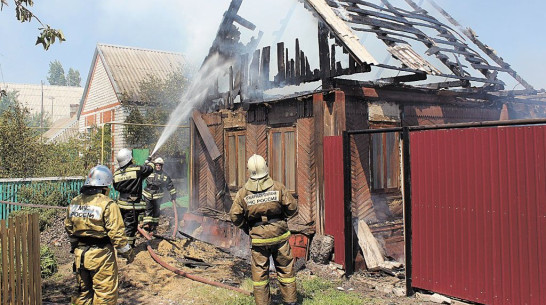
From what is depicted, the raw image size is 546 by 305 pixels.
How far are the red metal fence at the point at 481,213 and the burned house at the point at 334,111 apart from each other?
1782 millimetres

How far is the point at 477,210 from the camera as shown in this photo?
509cm

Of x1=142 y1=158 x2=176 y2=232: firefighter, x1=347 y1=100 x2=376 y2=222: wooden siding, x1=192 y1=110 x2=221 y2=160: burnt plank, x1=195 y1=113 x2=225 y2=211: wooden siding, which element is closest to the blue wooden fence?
x1=195 y1=113 x2=225 y2=211: wooden siding

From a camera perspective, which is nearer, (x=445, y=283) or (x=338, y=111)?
(x=445, y=283)

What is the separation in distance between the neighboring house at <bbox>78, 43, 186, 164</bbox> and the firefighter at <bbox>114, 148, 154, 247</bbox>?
51.1 ft

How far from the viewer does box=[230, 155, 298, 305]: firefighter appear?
549 cm

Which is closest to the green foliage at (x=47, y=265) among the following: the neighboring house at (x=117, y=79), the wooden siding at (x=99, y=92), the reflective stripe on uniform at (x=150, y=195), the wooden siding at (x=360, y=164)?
the reflective stripe on uniform at (x=150, y=195)

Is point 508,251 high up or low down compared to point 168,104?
down

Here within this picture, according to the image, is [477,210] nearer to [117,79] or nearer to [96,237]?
[96,237]

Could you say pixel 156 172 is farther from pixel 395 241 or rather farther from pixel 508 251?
pixel 508 251

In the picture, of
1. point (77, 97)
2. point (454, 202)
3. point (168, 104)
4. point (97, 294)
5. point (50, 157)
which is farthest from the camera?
point (77, 97)

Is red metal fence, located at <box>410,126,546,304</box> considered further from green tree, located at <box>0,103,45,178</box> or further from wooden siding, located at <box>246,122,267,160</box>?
green tree, located at <box>0,103,45,178</box>

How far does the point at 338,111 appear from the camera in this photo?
8016mm

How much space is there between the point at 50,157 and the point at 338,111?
459 inches

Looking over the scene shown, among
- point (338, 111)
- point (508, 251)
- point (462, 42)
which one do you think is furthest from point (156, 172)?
point (462, 42)
